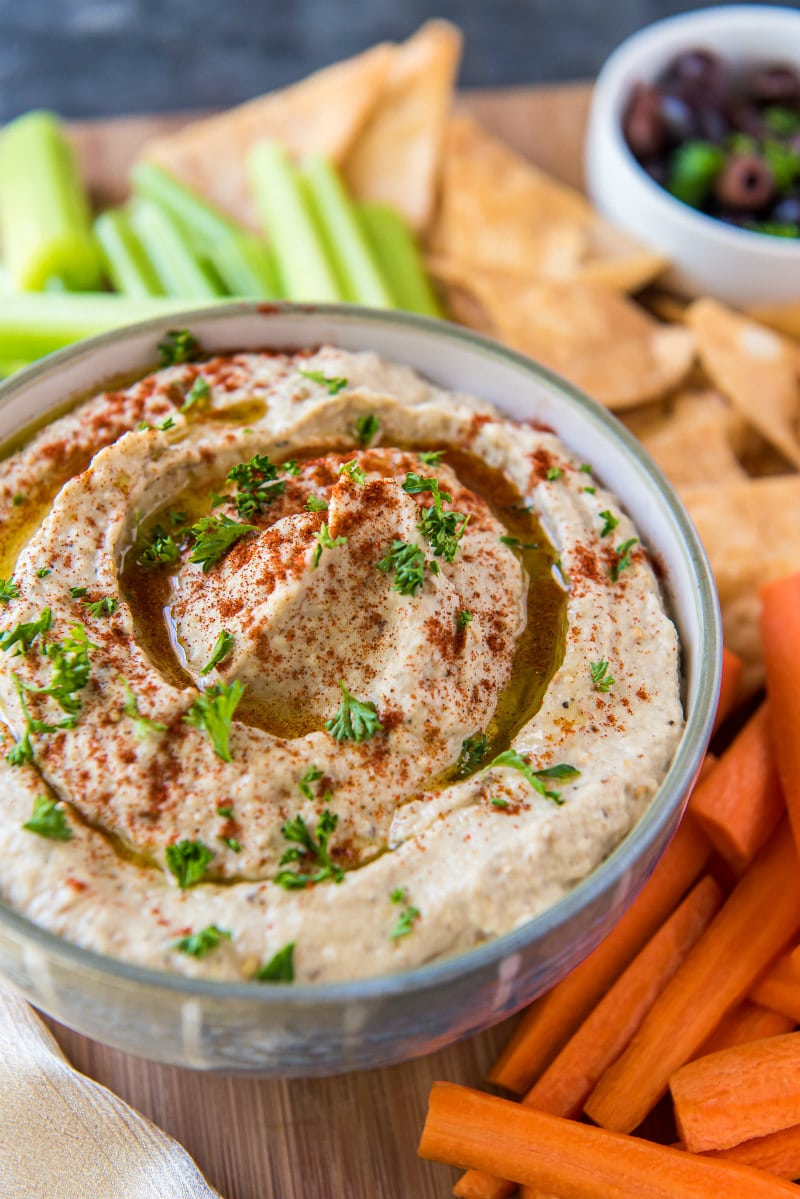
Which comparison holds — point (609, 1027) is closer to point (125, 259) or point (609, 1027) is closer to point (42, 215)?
point (125, 259)

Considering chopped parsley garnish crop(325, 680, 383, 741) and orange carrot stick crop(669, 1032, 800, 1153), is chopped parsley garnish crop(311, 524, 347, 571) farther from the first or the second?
orange carrot stick crop(669, 1032, 800, 1153)

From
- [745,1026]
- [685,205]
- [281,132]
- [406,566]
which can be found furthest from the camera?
[281,132]

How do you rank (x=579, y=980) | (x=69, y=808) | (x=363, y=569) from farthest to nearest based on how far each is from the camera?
(x=579, y=980) → (x=363, y=569) → (x=69, y=808)

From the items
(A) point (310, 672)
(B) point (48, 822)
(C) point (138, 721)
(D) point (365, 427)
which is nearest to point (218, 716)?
(C) point (138, 721)

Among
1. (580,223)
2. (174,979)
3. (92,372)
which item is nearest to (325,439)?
(92,372)

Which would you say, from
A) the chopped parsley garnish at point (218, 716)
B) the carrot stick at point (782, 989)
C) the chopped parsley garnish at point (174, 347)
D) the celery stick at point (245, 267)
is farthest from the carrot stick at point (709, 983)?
the celery stick at point (245, 267)

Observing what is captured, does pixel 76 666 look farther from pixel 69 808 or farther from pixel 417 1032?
pixel 417 1032
